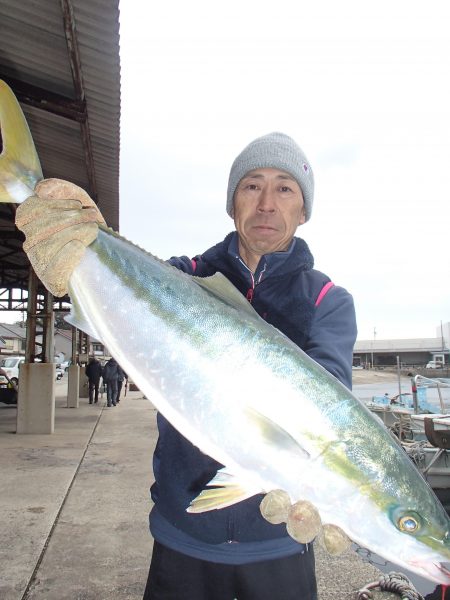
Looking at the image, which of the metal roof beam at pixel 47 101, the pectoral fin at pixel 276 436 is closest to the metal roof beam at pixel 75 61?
the metal roof beam at pixel 47 101

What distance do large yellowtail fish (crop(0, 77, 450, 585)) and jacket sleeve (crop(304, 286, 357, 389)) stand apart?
0.89ft

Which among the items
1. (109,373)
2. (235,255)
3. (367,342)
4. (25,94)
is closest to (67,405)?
(109,373)

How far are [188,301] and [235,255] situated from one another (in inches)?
24.8

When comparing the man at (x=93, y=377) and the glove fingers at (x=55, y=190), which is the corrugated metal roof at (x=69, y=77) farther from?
the man at (x=93, y=377)

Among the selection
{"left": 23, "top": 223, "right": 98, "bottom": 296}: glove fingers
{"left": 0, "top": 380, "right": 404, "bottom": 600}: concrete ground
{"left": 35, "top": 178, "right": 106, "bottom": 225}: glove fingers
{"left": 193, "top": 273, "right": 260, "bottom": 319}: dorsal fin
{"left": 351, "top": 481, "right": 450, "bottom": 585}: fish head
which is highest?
{"left": 35, "top": 178, "right": 106, "bottom": 225}: glove fingers

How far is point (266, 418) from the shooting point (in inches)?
66.7

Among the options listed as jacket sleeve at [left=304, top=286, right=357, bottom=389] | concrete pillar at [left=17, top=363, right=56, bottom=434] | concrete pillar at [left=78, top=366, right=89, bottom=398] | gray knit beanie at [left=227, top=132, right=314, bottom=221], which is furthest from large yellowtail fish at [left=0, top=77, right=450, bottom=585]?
concrete pillar at [left=78, top=366, right=89, bottom=398]

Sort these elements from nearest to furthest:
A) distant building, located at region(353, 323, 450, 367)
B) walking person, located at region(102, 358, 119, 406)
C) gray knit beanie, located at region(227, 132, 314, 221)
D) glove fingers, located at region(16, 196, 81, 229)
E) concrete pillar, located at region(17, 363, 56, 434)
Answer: glove fingers, located at region(16, 196, 81, 229) < gray knit beanie, located at region(227, 132, 314, 221) < concrete pillar, located at region(17, 363, 56, 434) < walking person, located at region(102, 358, 119, 406) < distant building, located at region(353, 323, 450, 367)

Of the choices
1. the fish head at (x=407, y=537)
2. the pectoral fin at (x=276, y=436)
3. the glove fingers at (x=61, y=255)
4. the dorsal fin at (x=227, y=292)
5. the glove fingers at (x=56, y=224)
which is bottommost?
the fish head at (x=407, y=537)

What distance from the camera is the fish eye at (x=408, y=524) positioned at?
1674 millimetres

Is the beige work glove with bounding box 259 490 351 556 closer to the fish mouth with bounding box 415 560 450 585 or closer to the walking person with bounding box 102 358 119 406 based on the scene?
the fish mouth with bounding box 415 560 450 585

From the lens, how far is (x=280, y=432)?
1679 millimetres

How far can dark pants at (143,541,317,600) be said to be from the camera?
200cm

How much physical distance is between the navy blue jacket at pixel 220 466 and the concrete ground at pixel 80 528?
1.94 metres
